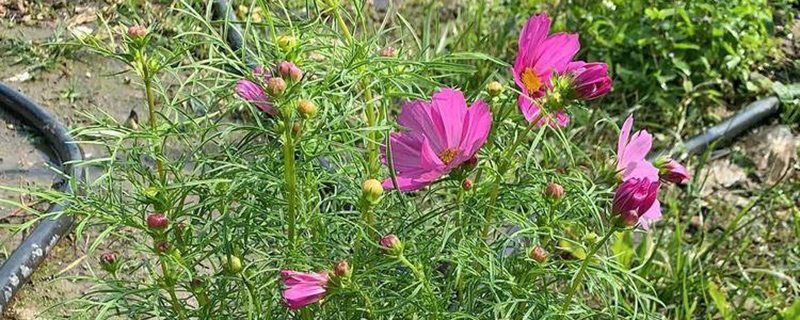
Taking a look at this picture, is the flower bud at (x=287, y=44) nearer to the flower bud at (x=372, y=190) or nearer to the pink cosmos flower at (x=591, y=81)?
the flower bud at (x=372, y=190)

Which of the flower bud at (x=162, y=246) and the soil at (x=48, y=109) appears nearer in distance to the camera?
the flower bud at (x=162, y=246)

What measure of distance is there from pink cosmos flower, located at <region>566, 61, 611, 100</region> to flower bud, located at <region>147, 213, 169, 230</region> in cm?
47

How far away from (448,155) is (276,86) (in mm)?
204

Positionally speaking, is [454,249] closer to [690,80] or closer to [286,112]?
[286,112]

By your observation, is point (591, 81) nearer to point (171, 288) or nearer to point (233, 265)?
point (233, 265)

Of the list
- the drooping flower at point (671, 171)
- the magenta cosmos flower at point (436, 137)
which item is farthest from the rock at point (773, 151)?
the magenta cosmos flower at point (436, 137)

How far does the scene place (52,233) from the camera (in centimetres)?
203

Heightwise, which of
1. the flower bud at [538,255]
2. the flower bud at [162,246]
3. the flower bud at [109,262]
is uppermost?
the flower bud at [538,255]

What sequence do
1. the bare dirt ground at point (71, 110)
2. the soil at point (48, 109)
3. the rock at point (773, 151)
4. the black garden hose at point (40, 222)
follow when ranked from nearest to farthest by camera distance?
the black garden hose at point (40, 222), the soil at point (48, 109), the bare dirt ground at point (71, 110), the rock at point (773, 151)

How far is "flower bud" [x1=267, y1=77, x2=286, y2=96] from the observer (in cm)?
94

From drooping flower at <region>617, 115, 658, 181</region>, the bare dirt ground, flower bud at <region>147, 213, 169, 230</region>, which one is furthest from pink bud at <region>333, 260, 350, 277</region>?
the bare dirt ground

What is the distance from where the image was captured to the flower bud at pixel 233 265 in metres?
1.09

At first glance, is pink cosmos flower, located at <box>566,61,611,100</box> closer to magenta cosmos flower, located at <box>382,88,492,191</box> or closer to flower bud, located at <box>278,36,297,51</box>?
magenta cosmos flower, located at <box>382,88,492,191</box>

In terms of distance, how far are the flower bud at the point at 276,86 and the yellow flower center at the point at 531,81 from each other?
267mm
